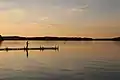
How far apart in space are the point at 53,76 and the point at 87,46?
0.36 m

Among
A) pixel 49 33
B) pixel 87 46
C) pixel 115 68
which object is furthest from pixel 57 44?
pixel 115 68

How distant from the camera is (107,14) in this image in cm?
210

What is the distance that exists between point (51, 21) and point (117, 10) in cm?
54

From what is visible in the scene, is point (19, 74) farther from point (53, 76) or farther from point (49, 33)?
point (49, 33)

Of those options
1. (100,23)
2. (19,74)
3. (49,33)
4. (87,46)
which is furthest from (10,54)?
(100,23)

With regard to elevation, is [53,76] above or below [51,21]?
below

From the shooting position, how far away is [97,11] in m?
2.11

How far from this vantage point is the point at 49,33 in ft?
6.72

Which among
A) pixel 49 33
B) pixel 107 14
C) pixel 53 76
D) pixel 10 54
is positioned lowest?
pixel 53 76

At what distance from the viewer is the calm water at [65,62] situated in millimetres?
2008

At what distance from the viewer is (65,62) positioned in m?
2.06

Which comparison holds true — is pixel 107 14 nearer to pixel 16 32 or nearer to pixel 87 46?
pixel 87 46

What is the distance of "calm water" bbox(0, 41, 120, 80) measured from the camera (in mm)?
2008

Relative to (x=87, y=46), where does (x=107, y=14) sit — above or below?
above
